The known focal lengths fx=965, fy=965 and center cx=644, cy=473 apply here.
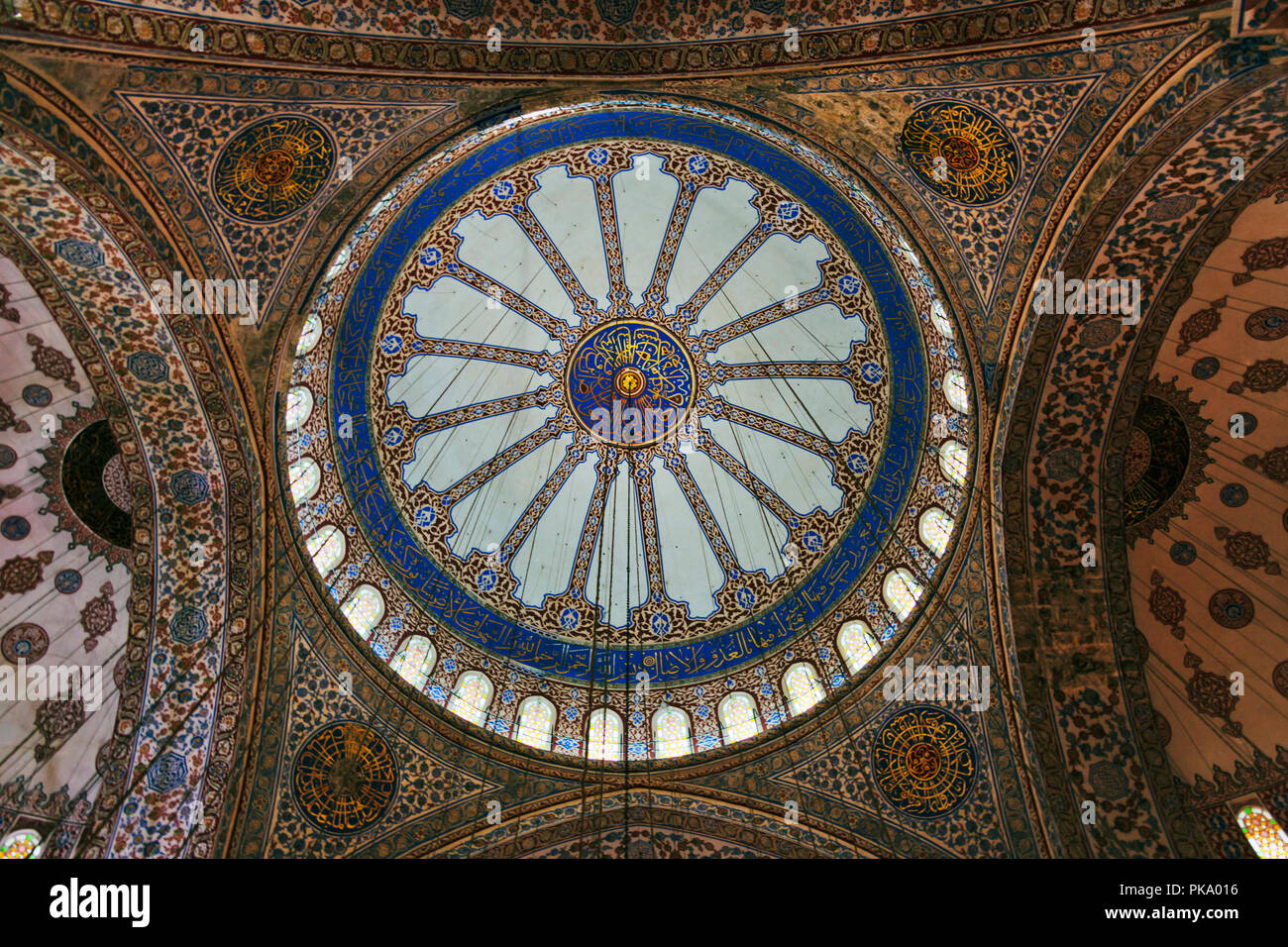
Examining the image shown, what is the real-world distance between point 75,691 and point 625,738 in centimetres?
513

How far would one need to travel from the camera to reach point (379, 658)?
952 cm

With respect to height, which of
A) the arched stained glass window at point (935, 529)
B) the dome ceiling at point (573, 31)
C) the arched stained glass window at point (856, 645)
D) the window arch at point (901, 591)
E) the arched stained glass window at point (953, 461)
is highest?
the dome ceiling at point (573, 31)

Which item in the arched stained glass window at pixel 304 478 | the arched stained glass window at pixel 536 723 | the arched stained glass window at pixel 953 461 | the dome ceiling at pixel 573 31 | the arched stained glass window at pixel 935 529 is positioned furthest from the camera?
the arched stained glass window at pixel 536 723

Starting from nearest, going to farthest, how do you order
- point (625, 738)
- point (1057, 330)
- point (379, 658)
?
point (1057, 330)
point (379, 658)
point (625, 738)

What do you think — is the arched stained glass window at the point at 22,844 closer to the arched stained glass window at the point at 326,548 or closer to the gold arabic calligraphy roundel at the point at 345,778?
the gold arabic calligraphy roundel at the point at 345,778

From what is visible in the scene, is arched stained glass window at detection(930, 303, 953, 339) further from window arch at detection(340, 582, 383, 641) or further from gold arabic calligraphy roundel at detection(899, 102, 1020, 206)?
window arch at detection(340, 582, 383, 641)

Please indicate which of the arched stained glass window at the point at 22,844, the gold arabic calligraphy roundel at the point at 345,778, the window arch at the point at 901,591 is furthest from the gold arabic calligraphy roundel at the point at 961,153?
the arched stained glass window at the point at 22,844

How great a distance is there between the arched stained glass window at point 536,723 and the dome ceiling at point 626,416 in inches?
5.8

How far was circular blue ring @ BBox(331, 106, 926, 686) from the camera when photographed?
8906 millimetres

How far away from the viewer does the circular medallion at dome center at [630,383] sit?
11586 millimetres

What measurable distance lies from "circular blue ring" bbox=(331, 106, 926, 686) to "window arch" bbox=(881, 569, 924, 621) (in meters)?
0.44

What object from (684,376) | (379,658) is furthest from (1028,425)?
(379,658)

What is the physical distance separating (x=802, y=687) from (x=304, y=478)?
5.49 metres
